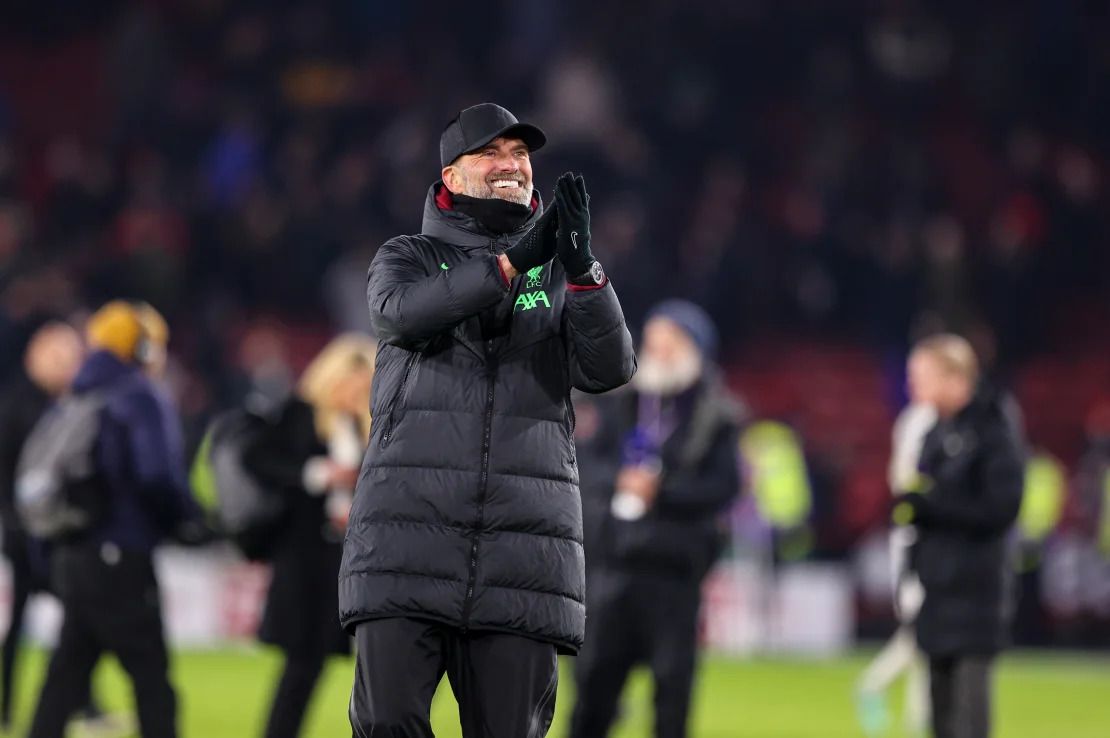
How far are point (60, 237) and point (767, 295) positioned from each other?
810cm

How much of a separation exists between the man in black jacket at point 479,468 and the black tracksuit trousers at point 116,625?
322cm

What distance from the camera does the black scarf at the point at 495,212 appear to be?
215 inches

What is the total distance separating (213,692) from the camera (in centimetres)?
1420

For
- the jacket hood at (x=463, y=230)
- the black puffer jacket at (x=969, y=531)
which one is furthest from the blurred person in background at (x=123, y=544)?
the black puffer jacket at (x=969, y=531)

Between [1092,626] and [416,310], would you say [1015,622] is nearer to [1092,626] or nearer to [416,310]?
[1092,626]

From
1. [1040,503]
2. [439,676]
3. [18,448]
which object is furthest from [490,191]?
[1040,503]

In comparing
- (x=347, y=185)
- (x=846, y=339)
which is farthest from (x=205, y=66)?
(x=846, y=339)

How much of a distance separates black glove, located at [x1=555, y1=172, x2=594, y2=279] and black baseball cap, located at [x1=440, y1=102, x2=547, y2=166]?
1.27 feet

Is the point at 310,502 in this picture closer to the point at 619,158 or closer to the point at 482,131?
the point at 482,131

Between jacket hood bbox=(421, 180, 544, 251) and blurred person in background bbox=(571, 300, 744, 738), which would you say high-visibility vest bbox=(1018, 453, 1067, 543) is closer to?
blurred person in background bbox=(571, 300, 744, 738)

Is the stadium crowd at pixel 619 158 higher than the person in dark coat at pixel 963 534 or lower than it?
higher

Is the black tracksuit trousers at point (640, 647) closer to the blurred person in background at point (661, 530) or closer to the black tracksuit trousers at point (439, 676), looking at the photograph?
the blurred person in background at point (661, 530)

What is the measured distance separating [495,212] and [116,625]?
142 inches

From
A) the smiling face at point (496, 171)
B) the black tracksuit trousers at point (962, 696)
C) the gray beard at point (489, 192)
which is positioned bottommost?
the black tracksuit trousers at point (962, 696)
